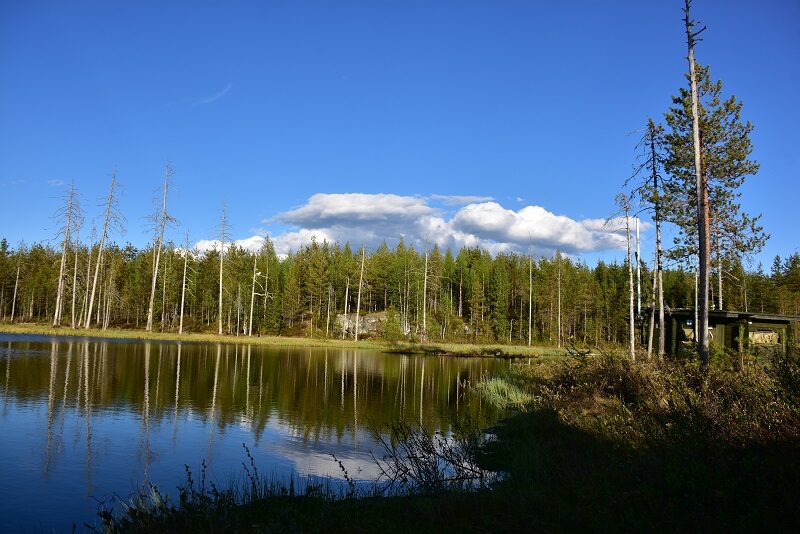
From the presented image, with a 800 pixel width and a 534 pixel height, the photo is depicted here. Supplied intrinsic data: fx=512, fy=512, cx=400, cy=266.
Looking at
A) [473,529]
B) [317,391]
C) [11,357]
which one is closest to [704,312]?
[473,529]

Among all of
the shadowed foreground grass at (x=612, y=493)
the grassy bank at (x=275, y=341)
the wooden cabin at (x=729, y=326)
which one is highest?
the wooden cabin at (x=729, y=326)

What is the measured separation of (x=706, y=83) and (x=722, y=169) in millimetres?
5279

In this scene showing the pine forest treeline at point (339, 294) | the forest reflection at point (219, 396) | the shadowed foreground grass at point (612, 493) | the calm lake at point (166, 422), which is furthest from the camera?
the pine forest treeline at point (339, 294)

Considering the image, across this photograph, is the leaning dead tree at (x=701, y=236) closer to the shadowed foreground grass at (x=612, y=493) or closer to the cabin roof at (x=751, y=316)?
the shadowed foreground grass at (x=612, y=493)

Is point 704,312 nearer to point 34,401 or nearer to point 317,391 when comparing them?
point 317,391

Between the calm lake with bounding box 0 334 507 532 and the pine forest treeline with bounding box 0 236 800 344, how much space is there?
163ft

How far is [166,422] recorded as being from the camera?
15867mm

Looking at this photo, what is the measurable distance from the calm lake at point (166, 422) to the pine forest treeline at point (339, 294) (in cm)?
4960

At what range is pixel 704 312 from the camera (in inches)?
706

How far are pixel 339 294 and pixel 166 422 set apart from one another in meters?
77.9

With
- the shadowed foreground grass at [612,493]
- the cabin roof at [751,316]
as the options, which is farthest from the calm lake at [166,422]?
the cabin roof at [751,316]

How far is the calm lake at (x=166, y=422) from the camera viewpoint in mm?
10031

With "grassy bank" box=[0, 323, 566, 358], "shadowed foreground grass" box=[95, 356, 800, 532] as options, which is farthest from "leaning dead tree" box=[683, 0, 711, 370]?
"grassy bank" box=[0, 323, 566, 358]

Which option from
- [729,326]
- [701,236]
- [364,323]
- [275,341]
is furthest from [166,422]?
[364,323]
